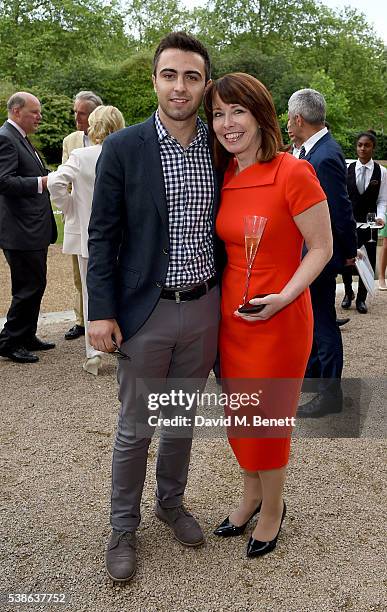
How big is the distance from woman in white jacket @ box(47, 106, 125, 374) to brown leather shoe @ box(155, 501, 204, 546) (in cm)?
246

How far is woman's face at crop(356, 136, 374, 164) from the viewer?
7.57 meters

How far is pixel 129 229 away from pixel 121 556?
4.96 feet

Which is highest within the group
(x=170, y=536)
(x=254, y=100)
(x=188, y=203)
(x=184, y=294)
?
(x=254, y=100)

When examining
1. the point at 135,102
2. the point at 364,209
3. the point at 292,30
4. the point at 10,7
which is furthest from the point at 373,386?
the point at 292,30

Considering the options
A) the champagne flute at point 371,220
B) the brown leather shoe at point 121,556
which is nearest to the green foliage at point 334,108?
the champagne flute at point 371,220

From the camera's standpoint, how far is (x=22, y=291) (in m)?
5.88

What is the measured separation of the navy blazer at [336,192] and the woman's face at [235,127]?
5.54ft

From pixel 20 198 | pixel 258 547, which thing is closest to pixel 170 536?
pixel 258 547

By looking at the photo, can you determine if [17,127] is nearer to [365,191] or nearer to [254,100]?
[254,100]

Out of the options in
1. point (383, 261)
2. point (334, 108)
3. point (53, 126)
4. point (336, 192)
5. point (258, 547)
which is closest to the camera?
point (258, 547)

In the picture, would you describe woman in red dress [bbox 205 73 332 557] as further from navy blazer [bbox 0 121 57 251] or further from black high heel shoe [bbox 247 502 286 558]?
navy blazer [bbox 0 121 57 251]

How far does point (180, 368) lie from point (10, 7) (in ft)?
150

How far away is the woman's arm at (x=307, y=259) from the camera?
256 cm

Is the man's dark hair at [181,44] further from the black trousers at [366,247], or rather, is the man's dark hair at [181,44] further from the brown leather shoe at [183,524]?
the black trousers at [366,247]
